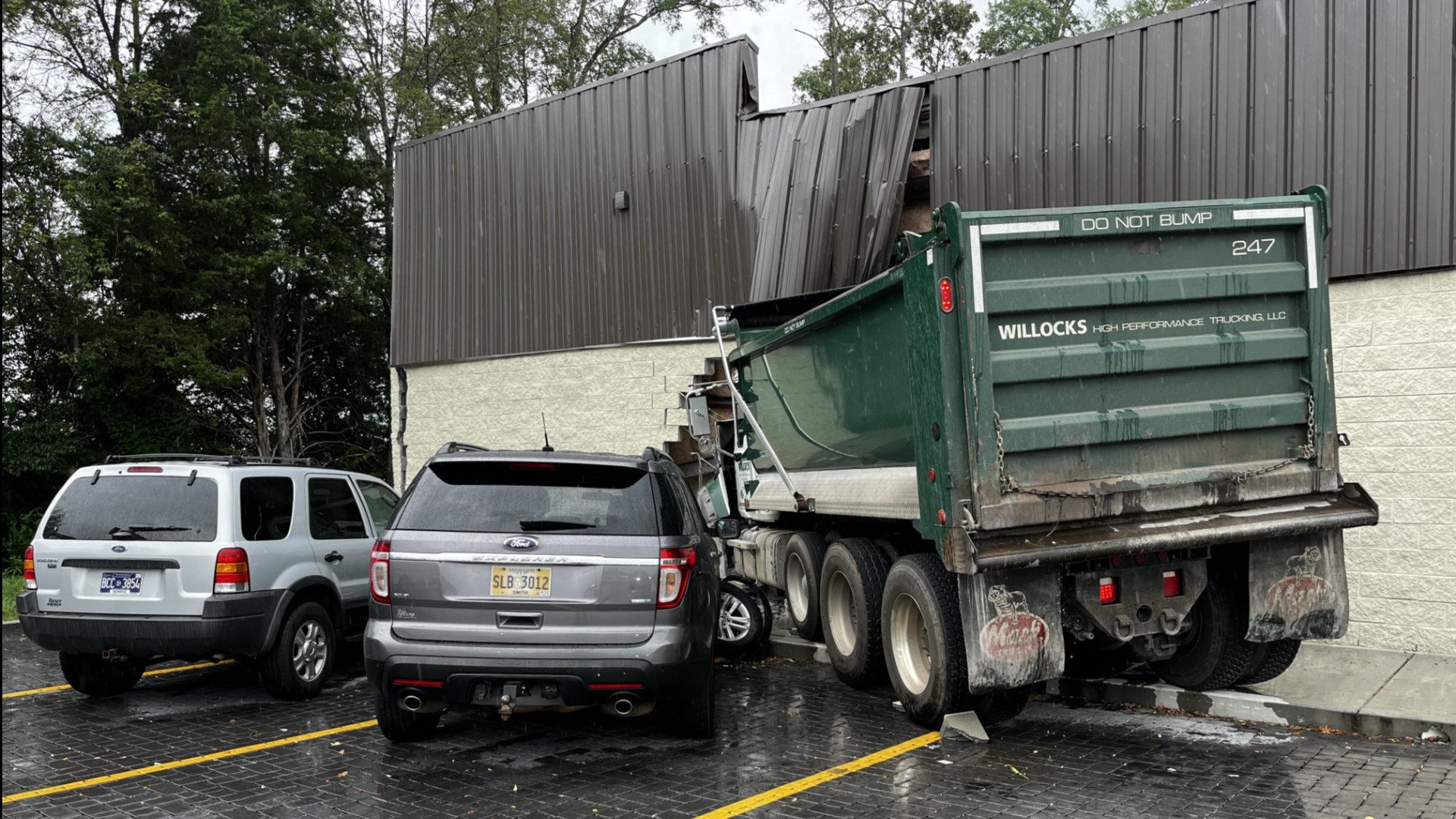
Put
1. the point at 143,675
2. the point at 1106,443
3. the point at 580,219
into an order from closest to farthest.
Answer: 1. the point at 1106,443
2. the point at 143,675
3. the point at 580,219

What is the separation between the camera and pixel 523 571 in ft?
19.4

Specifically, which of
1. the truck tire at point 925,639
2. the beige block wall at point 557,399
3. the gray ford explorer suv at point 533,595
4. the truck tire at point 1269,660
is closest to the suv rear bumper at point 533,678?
the gray ford explorer suv at point 533,595

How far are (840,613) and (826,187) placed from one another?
6072 mm

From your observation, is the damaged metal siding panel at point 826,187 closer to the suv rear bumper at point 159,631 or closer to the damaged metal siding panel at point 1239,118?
the damaged metal siding panel at point 1239,118

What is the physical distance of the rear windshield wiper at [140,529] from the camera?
7.54 meters

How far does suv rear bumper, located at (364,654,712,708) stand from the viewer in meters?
5.74

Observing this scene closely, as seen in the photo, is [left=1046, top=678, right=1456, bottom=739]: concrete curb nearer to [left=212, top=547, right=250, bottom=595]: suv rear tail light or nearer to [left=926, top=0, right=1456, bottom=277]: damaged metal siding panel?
[left=926, top=0, right=1456, bottom=277]: damaged metal siding panel

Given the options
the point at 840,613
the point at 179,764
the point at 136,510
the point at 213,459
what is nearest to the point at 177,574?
the point at 136,510

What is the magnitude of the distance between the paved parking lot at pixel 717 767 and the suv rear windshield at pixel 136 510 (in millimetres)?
1201

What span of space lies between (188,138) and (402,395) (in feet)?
29.2

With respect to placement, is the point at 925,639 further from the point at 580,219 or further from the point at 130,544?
the point at 580,219

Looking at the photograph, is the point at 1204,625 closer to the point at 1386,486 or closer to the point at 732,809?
the point at 1386,486

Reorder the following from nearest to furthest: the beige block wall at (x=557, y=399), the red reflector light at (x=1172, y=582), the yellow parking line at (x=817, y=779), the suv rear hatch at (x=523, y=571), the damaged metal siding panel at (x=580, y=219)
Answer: the yellow parking line at (x=817, y=779) → the suv rear hatch at (x=523, y=571) → the red reflector light at (x=1172, y=582) → the damaged metal siding panel at (x=580, y=219) → the beige block wall at (x=557, y=399)

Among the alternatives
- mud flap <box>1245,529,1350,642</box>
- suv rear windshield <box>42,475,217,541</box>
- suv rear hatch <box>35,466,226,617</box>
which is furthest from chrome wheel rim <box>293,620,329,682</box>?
mud flap <box>1245,529,1350,642</box>
